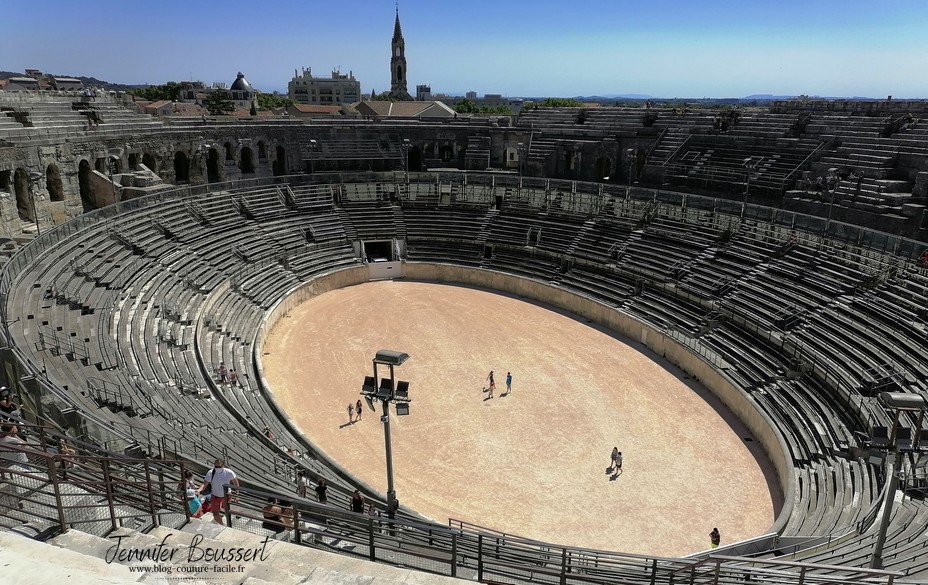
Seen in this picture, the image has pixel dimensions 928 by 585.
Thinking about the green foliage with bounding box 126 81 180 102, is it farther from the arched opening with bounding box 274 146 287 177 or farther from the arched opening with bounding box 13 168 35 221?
the arched opening with bounding box 13 168 35 221

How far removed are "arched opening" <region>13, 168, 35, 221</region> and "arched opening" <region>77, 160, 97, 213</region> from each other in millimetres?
4902

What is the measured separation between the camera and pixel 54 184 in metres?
34.2

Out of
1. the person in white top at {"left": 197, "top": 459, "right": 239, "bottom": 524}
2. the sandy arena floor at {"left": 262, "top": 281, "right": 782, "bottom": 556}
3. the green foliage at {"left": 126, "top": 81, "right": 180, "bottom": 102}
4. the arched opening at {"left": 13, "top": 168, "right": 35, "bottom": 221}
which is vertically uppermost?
the green foliage at {"left": 126, "top": 81, "right": 180, "bottom": 102}

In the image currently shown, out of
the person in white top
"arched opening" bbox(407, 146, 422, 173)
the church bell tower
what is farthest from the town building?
the person in white top

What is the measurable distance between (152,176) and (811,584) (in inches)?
1598

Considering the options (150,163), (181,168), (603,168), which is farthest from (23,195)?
(603,168)

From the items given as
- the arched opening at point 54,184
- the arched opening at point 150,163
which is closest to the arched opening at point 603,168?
the arched opening at point 150,163

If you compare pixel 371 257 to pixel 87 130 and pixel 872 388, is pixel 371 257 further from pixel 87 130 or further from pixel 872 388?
pixel 872 388

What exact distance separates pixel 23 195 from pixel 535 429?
28.0 metres

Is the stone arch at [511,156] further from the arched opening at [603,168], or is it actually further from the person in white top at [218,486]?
the person in white top at [218,486]

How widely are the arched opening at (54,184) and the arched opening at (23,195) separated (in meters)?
1.91

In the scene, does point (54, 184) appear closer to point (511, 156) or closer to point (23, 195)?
point (23, 195)

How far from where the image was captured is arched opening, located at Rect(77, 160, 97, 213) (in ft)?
121

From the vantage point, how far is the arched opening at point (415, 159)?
56438mm
